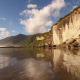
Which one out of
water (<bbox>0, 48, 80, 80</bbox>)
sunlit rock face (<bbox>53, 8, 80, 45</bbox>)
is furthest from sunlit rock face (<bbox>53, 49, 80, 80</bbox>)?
sunlit rock face (<bbox>53, 8, 80, 45</bbox>)

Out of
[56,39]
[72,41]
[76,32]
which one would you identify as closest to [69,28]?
[76,32]

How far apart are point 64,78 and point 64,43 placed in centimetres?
4931

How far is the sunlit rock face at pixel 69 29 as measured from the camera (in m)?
41.5

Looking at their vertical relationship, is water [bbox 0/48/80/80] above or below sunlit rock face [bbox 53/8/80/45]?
below

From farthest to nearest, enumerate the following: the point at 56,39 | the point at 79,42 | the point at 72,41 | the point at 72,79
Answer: the point at 56,39, the point at 72,41, the point at 79,42, the point at 72,79

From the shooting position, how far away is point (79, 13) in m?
41.5

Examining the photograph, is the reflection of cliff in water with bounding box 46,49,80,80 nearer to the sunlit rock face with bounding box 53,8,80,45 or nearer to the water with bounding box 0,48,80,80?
the water with bounding box 0,48,80,80

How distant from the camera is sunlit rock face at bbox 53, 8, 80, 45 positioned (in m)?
41.5

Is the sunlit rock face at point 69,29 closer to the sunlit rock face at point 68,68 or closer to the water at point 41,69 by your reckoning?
the water at point 41,69

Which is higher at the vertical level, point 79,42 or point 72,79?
point 79,42

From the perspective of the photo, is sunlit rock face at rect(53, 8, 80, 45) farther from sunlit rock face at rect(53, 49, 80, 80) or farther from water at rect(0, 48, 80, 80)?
sunlit rock face at rect(53, 49, 80, 80)

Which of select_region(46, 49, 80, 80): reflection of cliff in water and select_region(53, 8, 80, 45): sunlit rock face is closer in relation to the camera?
select_region(46, 49, 80, 80): reflection of cliff in water

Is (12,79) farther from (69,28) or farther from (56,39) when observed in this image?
(56,39)

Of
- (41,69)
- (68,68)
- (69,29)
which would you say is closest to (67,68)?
(68,68)
